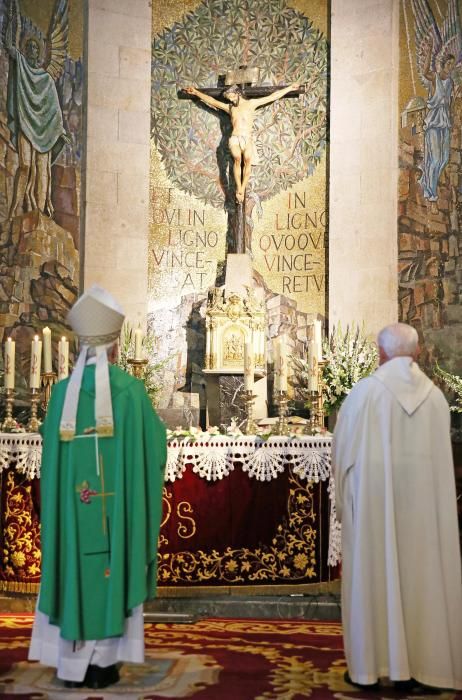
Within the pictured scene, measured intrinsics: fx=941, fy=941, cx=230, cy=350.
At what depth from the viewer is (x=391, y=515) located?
16.3ft

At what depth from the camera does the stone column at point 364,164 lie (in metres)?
10.9

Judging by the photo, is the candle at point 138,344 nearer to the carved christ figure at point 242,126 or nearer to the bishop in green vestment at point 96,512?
the bishop in green vestment at point 96,512

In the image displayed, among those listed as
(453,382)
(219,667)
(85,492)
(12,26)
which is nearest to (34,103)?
(12,26)

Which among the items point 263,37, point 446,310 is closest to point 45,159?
point 263,37

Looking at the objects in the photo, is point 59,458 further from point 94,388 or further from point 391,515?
point 391,515

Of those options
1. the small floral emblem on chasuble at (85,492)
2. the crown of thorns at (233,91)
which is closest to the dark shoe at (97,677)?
the small floral emblem on chasuble at (85,492)

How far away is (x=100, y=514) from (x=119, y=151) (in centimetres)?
719

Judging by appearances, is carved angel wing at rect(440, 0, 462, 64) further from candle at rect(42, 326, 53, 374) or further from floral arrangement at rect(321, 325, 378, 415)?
candle at rect(42, 326, 53, 374)

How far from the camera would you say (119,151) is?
11312 millimetres

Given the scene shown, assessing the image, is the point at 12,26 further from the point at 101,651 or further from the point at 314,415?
the point at 101,651

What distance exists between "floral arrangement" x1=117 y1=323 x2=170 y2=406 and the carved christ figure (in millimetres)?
2012

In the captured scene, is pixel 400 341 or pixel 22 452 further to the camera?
pixel 22 452

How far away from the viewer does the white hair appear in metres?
5.16

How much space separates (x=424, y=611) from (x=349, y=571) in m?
0.43
